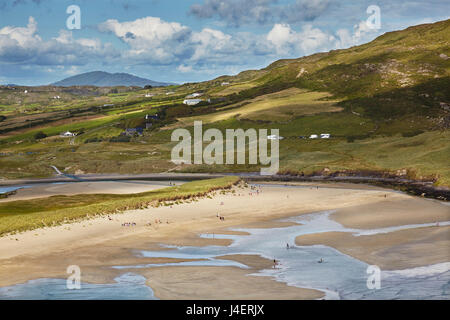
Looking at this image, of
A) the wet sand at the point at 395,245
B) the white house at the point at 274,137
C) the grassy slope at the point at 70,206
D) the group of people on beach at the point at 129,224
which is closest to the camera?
the wet sand at the point at 395,245

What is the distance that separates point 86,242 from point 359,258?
25.5 m

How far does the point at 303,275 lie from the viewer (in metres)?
35.5

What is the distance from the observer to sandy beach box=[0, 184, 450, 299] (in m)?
33.8

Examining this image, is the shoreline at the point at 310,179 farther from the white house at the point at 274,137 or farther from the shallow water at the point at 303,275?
the shallow water at the point at 303,275

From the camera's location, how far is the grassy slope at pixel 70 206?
55672 millimetres

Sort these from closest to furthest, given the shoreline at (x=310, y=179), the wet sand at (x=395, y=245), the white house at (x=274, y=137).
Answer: the wet sand at (x=395, y=245), the shoreline at (x=310, y=179), the white house at (x=274, y=137)

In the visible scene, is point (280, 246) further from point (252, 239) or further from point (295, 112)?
point (295, 112)

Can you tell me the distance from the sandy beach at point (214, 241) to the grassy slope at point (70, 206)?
285 cm

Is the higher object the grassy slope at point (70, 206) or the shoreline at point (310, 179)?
the shoreline at point (310, 179)

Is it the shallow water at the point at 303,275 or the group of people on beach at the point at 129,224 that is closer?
the shallow water at the point at 303,275

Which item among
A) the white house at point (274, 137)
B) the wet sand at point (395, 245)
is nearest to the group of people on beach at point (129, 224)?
the wet sand at point (395, 245)

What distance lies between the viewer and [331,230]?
5359 centimetres

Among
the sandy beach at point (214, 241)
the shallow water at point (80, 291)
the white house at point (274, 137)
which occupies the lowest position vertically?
the shallow water at point (80, 291)
